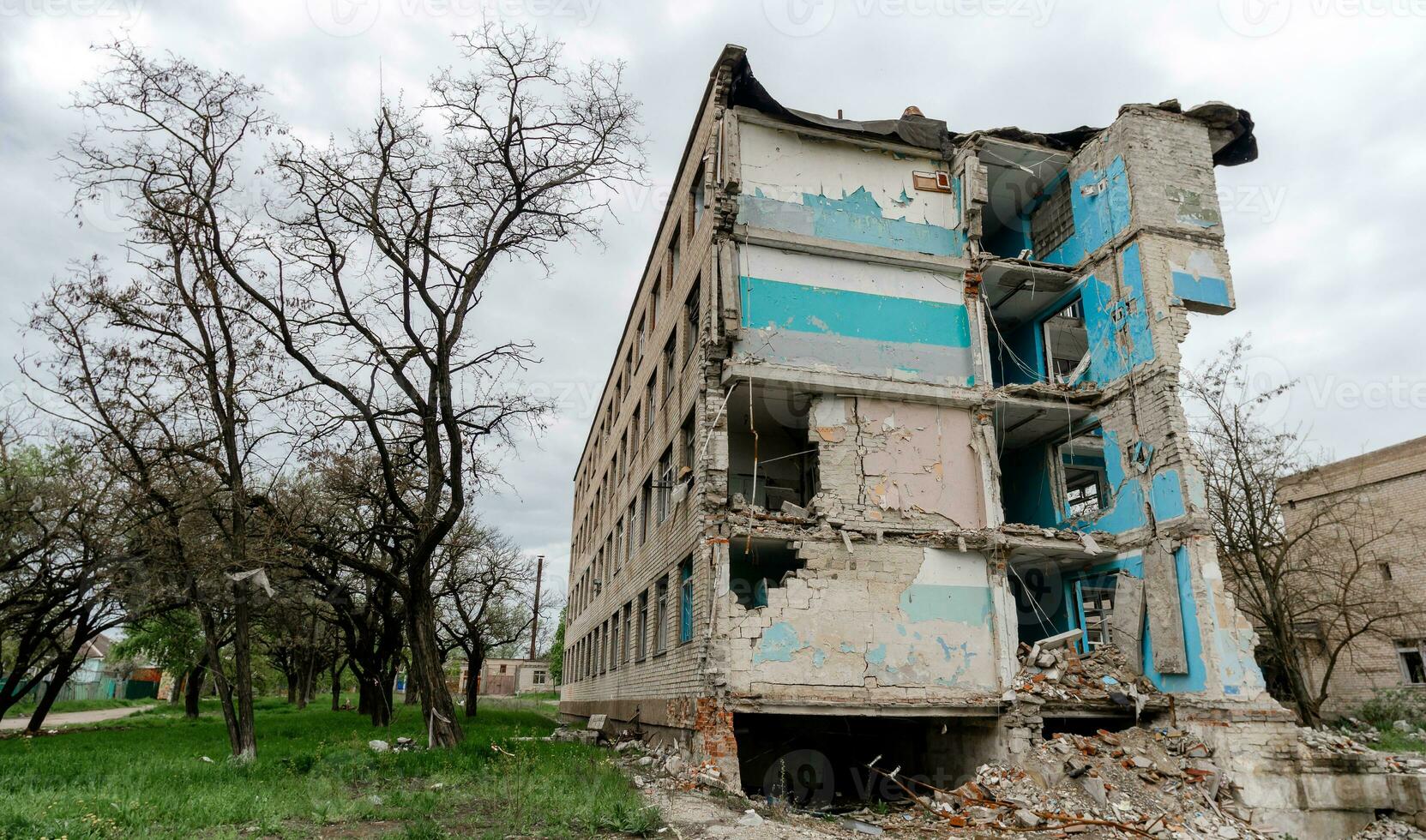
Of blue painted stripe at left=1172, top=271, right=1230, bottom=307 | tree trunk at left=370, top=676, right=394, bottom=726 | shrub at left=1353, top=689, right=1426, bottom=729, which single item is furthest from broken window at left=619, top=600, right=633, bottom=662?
shrub at left=1353, top=689, right=1426, bottom=729

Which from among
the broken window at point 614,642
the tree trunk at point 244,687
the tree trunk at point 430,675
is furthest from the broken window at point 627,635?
the tree trunk at point 244,687

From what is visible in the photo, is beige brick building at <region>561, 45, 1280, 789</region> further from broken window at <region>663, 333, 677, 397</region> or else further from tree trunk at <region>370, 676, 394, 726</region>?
tree trunk at <region>370, 676, 394, 726</region>

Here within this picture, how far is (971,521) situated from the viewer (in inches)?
545

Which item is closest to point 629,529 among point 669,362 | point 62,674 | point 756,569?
point 669,362

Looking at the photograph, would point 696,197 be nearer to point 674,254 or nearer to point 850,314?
point 674,254

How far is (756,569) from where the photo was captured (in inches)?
591

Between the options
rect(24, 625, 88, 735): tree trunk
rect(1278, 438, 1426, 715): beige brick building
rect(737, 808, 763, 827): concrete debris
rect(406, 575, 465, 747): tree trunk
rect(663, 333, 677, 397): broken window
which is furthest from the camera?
rect(1278, 438, 1426, 715): beige brick building

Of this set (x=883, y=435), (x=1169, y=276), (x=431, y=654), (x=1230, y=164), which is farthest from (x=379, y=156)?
(x=1230, y=164)

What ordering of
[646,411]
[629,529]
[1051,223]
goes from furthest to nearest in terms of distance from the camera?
1. [629,529]
2. [646,411]
3. [1051,223]

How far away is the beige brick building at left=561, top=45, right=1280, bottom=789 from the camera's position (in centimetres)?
1257

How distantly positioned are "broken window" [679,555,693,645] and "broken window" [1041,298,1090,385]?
8.03 meters

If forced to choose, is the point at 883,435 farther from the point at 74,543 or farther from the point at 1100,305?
the point at 74,543

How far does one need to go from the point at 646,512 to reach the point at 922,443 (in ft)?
25.4

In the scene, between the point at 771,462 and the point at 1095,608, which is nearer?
the point at 1095,608
